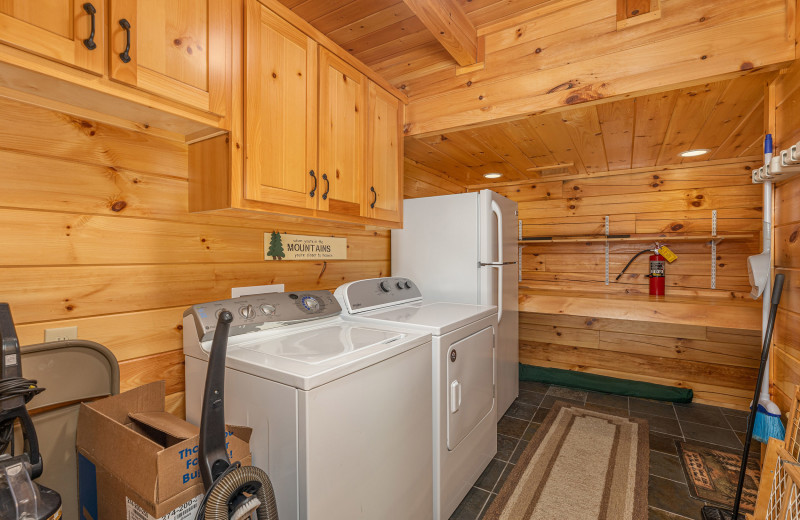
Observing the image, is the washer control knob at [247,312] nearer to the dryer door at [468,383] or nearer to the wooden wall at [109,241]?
the wooden wall at [109,241]

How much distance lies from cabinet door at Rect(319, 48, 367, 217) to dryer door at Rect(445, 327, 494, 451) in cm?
88

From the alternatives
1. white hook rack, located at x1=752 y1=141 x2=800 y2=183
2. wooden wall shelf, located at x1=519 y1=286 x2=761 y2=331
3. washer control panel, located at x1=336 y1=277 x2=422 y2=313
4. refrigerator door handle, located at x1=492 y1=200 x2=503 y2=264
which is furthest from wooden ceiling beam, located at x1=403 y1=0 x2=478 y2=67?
wooden wall shelf, located at x1=519 y1=286 x2=761 y2=331

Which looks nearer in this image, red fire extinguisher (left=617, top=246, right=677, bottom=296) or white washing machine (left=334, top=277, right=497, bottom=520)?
white washing machine (left=334, top=277, right=497, bottom=520)

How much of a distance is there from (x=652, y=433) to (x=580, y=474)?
0.91m

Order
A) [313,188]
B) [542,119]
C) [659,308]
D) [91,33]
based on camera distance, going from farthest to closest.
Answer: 1. [659,308]
2. [542,119]
3. [313,188]
4. [91,33]

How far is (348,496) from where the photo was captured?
1.14 meters

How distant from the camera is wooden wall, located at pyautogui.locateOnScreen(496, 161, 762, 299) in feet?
A: 9.93

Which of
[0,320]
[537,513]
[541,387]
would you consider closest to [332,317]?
[0,320]

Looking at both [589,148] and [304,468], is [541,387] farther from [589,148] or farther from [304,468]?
[304,468]

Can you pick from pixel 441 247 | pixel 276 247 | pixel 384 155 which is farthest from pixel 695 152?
pixel 276 247

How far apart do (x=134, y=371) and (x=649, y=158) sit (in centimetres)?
369

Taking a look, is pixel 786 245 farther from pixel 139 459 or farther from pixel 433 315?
pixel 139 459

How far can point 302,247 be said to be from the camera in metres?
2.06

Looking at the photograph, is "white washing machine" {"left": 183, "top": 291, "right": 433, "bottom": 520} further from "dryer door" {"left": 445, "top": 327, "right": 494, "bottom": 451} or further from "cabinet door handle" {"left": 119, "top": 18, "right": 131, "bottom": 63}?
"cabinet door handle" {"left": 119, "top": 18, "right": 131, "bottom": 63}
